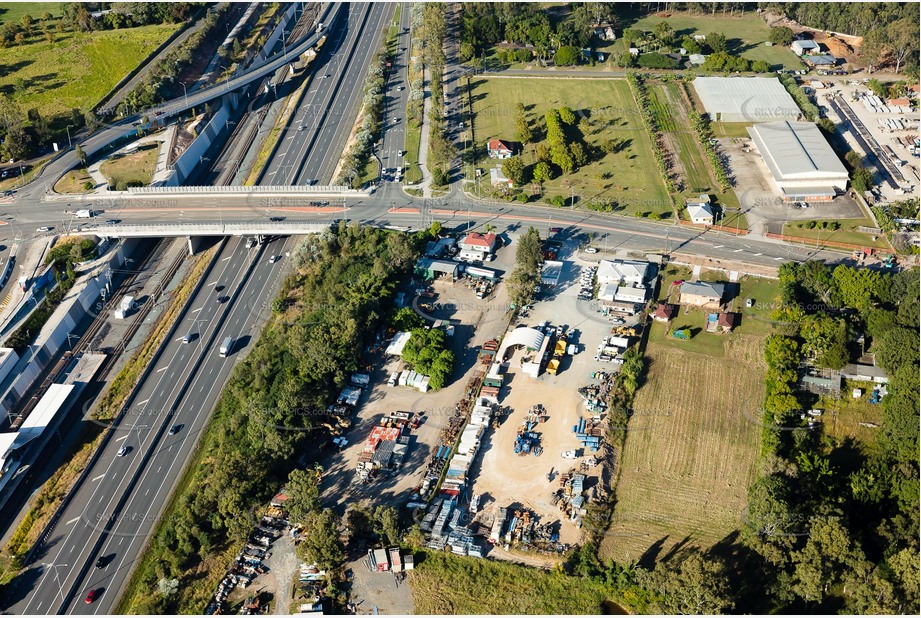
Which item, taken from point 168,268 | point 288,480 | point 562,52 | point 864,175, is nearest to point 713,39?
point 562,52

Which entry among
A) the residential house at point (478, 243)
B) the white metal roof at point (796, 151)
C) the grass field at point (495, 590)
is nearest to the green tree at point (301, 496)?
the grass field at point (495, 590)

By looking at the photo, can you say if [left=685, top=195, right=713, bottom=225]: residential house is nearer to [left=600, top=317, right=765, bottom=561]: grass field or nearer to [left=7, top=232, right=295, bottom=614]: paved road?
[left=600, top=317, right=765, bottom=561]: grass field

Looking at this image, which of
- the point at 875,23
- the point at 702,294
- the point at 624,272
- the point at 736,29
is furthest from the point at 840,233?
the point at 736,29

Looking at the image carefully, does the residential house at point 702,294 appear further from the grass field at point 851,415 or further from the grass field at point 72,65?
the grass field at point 72,65

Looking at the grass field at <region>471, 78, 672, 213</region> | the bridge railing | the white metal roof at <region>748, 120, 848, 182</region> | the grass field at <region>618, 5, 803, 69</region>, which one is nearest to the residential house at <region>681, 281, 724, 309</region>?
the grass field at <region>471, 78, 672, 213</region>

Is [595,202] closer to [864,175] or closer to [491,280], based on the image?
[491,280]
